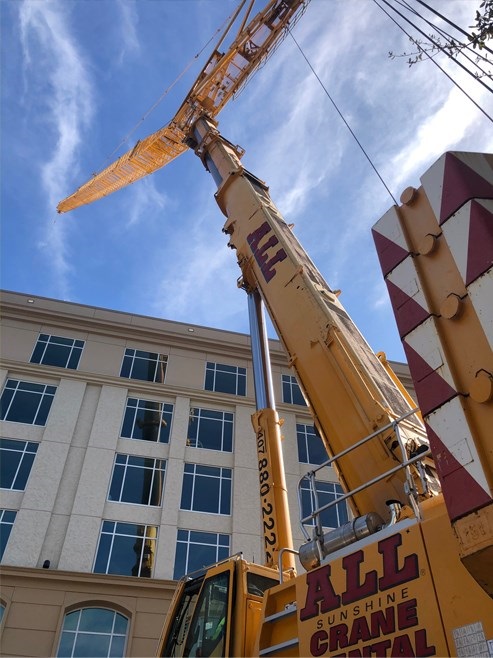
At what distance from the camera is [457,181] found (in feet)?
13.8

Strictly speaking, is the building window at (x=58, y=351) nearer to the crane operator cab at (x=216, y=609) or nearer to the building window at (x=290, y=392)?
the building window at (x=290, y=392)

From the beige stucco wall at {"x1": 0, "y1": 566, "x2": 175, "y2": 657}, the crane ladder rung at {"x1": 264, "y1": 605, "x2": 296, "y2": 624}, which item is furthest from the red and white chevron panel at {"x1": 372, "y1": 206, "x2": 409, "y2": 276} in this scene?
the beige stucco wall at {"x1": 0, "y1": 566, "x2": 175, "y2": 657}

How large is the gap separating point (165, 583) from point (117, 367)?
10.0 m

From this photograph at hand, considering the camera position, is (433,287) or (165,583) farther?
(165,583)

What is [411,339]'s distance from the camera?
4.31 metres

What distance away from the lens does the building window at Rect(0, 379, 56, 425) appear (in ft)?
73.9

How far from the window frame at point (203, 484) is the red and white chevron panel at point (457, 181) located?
19.1 meters

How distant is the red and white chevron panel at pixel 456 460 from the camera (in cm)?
340

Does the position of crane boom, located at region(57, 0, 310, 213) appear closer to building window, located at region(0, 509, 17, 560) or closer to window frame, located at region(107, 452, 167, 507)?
window frame, located at region(107, 452, 167, 507)

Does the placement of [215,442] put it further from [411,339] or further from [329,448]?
[411,339]

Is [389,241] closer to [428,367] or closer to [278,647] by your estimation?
[428,367]

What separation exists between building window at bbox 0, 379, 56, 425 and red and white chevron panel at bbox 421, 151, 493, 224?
21203mm

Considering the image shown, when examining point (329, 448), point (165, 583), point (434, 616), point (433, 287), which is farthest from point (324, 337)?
point (165, 583)

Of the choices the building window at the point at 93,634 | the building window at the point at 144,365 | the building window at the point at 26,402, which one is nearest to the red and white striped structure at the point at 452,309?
the building window at the point at 93,634
